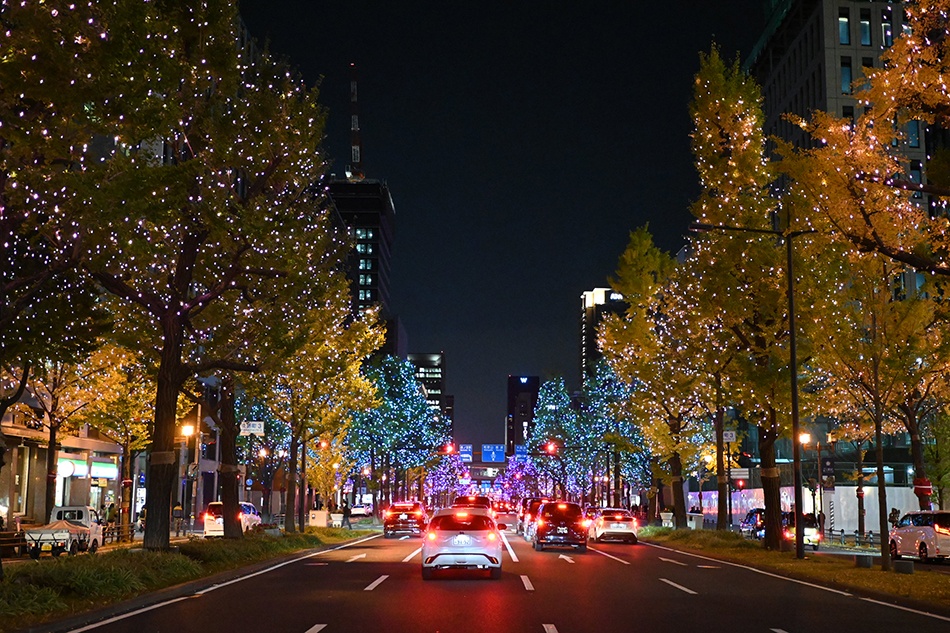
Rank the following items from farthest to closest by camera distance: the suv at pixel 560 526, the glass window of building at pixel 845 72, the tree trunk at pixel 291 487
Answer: the glass window of building at pixel 845 72 → the tree trunk at pixel 291 487 → the suv at pixel 560 526

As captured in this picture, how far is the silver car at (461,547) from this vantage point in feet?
68.0

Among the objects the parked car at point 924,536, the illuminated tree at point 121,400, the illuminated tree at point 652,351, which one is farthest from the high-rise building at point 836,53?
the illuminated tree at point 121,400

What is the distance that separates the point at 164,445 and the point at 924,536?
79.1 feet

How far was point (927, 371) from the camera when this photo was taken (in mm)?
26312

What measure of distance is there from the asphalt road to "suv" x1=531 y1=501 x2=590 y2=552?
785 cm

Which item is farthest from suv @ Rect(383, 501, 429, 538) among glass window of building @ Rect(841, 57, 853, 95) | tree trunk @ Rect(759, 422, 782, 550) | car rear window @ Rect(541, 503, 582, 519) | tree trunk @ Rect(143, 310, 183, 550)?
glass window of building @ Rect(841, 57, 853, 95)

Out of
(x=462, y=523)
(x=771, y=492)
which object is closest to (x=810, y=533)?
(x=771, y=492)

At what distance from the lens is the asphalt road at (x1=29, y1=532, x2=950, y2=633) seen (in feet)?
43.9

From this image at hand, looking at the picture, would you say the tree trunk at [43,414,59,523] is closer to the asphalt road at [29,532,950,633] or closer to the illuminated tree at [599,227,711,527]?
the asphalt road at [29,532,950,633]

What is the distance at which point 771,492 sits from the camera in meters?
31.4

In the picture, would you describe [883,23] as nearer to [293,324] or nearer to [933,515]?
[933,515]

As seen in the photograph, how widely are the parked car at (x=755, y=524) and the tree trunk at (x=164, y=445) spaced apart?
27.9 metres

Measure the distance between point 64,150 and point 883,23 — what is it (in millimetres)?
78865

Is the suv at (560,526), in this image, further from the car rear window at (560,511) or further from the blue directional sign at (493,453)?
the blue directional sign at (493,453)
